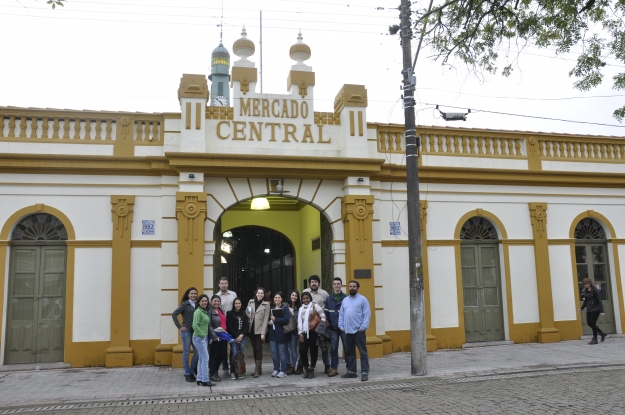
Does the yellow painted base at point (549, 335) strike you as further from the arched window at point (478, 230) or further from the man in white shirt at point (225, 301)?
the man in white shirt at point (225, 301)

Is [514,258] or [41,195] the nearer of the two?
[41,195]

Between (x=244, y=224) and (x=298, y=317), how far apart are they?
6.41m

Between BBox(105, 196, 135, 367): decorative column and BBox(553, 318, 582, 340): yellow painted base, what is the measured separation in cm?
941

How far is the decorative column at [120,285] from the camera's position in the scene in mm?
10539

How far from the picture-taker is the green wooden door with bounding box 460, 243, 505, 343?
12.6m

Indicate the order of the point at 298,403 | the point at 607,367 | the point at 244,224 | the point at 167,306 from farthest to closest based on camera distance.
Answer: the point at 244,224 < the point at 167,306 < the point at 607,367 < the point at 298,403

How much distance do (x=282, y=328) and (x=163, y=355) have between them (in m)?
2.62

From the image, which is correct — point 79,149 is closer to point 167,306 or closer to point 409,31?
point 167,306

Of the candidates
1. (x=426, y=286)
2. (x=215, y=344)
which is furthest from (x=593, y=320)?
(x=215, y=344)

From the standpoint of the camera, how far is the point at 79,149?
11.1m

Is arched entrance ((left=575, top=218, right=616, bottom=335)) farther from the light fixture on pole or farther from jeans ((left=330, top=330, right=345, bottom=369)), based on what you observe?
the light fixture on pole

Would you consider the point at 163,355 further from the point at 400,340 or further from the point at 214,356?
the point at 400,340

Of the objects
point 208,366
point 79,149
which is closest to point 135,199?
point 79,149

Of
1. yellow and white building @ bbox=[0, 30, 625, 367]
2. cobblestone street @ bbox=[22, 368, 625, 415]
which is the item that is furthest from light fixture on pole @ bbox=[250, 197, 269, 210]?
cobblestone street @ bbox=[22, 368, 625, 415]
